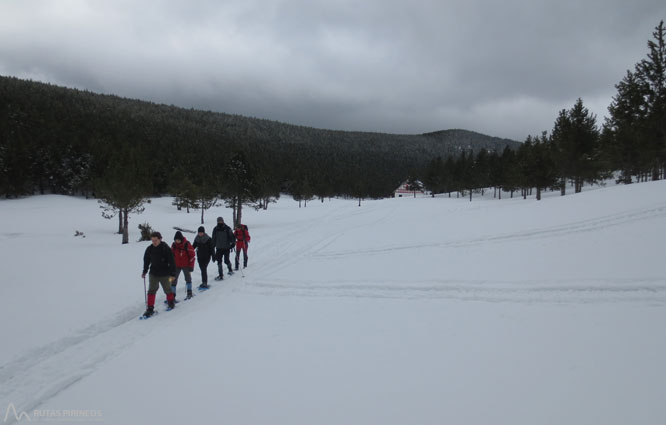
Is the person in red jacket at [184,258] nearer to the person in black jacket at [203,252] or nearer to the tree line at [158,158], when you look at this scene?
the person in black jacket at [203,252]

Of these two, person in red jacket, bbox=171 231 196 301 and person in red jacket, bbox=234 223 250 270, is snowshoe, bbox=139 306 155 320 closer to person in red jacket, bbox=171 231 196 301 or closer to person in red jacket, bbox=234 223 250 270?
person in red jacket, bbox=171 231 196 301

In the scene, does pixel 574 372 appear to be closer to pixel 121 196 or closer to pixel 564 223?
pixel 564 223

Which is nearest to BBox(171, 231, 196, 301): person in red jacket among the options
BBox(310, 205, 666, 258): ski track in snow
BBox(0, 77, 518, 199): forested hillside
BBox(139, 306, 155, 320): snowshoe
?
BBox(139, 306, 155, 320): snowshoe

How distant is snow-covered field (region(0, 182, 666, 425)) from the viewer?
3.91 m

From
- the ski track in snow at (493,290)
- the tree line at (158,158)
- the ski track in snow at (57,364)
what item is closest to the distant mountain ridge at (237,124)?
the tree line at (158,158)

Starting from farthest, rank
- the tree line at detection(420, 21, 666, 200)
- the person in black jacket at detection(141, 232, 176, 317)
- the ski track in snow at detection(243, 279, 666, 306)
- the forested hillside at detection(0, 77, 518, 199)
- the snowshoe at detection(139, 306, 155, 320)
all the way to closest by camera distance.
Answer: the forested hillside at detection(0, 77, 518, 199) < the tree line at detection(420, 21, 666, 200) < the person in black jacket at detection(141, 232, 176, 317) < the snowshoe at detection(139, 306, 155, 320) < the ski track in snow at detection(243, 279, 666, 306)

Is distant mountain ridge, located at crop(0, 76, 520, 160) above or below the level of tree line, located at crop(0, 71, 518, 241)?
above

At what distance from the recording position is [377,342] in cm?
552

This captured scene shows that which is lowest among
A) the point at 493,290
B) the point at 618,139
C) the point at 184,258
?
the point at 493,290

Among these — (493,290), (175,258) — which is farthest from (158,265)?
(493,290)

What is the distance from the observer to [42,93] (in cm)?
10500

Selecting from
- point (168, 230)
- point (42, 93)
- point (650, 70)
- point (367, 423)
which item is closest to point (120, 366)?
point (367, 423)

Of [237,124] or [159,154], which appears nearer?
[159,154]

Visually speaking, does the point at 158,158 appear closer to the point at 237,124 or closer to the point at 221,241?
the point at 221,241
